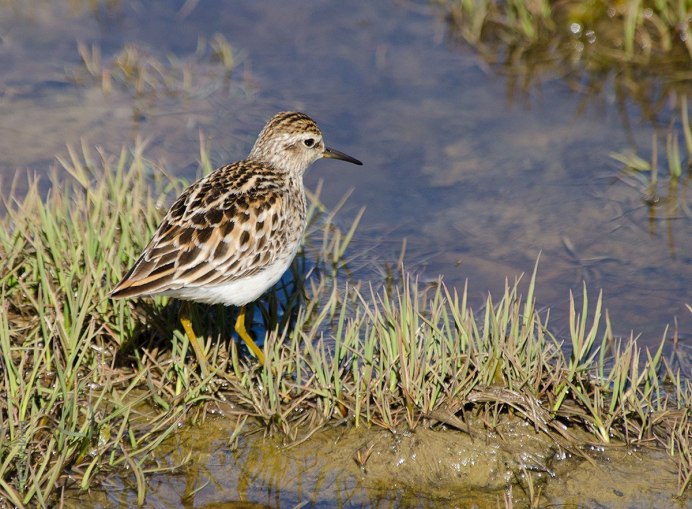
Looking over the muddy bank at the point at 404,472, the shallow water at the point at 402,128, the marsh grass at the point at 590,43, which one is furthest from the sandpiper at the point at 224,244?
the marsh grass at the point at 590,43

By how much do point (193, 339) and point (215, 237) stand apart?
660mm

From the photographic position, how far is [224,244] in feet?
20.4

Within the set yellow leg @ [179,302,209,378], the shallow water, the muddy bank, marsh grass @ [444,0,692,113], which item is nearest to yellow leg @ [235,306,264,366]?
yellow leg @ [179,302,209,378]

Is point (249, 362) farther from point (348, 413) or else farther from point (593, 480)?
point (593, 480)

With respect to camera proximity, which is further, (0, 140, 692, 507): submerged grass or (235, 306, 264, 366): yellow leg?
(235, 306, 264, 366): yellow leg

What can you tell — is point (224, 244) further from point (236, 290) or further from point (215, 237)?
point (236, 290)

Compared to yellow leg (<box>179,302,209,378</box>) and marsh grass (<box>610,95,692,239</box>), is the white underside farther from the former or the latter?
marsh grass (<box>610,95,692,239</box>)

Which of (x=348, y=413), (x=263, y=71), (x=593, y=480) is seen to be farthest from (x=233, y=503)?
(x=263, y=71)

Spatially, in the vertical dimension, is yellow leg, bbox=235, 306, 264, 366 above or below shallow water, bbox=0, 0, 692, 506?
below

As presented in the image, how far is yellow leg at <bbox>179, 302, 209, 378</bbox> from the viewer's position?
6.27 m

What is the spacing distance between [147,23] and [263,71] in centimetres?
166

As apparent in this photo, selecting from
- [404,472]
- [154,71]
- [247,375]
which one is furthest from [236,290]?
[154,71]

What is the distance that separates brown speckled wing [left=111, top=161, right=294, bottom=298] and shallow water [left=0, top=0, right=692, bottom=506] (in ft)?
5.10

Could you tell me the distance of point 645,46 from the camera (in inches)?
411
